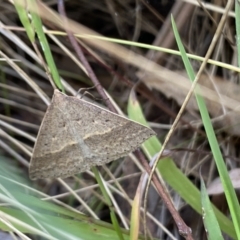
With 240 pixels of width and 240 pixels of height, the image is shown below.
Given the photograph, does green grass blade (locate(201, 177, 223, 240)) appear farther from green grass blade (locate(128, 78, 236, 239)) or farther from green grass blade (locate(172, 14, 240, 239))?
green grass blade (locate(128, 78, 236, 239))

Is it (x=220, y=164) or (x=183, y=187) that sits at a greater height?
(x=220, y=164)

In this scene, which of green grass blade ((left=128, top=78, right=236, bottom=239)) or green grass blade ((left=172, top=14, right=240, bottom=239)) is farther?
green grass blade ((left=128, top=78, right=236, bottom=239))

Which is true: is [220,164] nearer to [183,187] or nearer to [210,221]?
[210,221]

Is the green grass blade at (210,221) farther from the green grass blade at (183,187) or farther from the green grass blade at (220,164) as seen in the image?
the green grass blade at (183,187)

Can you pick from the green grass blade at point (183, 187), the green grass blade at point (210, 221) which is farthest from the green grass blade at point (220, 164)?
the green grass blade at point (183, 187)

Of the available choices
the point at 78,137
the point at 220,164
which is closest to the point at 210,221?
the point at 220,164

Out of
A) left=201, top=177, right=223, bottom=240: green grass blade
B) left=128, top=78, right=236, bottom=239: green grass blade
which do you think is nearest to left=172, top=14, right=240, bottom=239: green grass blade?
left=201, top=177, right=223, bottom=240: green grass blade

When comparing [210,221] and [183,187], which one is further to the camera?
[183,187]

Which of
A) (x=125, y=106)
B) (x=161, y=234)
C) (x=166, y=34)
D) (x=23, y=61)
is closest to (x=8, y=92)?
(x=23, y=61)
